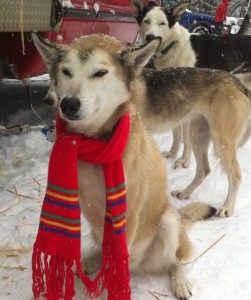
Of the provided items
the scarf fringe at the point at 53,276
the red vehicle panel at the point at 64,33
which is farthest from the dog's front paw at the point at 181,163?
the scarf fringe at the point at 53,276

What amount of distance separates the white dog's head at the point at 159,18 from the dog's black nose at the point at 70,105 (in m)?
3.21

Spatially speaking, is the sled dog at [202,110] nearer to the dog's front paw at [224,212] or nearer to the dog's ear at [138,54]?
the dog's front paw at [224,212]

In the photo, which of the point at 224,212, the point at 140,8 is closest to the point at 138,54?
the point at 224,212

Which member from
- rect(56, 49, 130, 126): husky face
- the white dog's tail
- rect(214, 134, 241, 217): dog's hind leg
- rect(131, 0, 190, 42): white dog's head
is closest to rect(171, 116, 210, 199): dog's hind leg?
rect(214, 134, 241, 217): dog's hind leg

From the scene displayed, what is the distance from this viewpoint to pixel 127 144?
2215 millimetres

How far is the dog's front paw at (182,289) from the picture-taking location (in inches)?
94.6

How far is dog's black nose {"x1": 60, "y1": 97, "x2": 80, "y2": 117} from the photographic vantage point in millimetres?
1933

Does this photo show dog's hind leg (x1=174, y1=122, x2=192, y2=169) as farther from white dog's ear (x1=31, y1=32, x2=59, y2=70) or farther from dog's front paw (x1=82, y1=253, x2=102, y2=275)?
white dog's ear (x1=31, y1=32, x2=59, y2=70)

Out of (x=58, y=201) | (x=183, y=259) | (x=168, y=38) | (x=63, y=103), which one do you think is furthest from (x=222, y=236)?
(x=168, y=38)

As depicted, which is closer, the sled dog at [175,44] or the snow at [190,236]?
the snow at [190,236]

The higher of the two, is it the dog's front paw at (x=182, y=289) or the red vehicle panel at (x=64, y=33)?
the red vehicle panel at (x=64, y=33)

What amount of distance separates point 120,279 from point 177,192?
5.94 ft

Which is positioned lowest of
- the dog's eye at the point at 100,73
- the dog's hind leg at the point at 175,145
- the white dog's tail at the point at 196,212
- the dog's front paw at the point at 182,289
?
the dog's hind leg at the point at 175,145

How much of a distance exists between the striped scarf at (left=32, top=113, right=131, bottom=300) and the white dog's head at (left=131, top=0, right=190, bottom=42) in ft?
10.2
